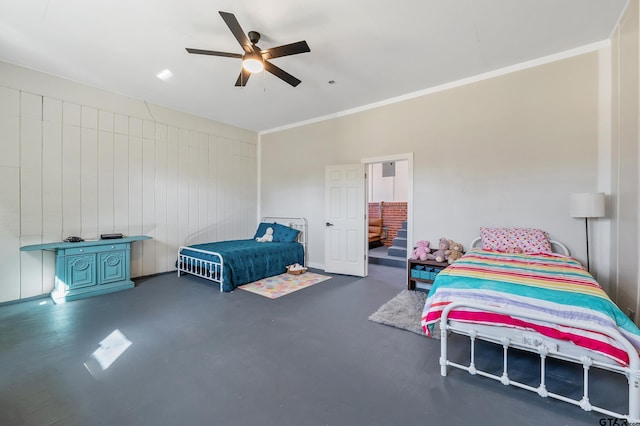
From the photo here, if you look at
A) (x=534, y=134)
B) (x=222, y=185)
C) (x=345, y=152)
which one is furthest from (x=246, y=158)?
(x=534, y=134)

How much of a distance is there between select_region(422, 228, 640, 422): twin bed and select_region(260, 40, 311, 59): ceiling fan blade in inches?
97.6

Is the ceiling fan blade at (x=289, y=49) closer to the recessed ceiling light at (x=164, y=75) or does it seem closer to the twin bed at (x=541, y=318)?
the recessed ceiling light at (x=164, y=75)

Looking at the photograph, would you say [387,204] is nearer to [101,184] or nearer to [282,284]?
[282,284]

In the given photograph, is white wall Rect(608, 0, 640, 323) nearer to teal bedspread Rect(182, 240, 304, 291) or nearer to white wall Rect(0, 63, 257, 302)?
teal bedspread Rect(182, 240, 304, 291)

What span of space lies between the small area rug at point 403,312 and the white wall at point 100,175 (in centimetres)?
399

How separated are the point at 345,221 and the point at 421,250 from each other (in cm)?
155

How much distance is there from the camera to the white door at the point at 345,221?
4906 mm

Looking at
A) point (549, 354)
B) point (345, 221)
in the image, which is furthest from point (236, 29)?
point (345, 221)

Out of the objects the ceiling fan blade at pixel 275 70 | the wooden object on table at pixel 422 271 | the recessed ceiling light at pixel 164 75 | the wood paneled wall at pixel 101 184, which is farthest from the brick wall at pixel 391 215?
the recessed ceiling light at pixel 164 75

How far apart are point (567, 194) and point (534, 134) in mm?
861

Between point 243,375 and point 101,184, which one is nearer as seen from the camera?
point 243,375

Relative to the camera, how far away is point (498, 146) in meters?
3.70

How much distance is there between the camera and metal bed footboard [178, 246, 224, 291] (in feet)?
13.6

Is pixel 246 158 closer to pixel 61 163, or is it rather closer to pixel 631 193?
pixel 61 163
